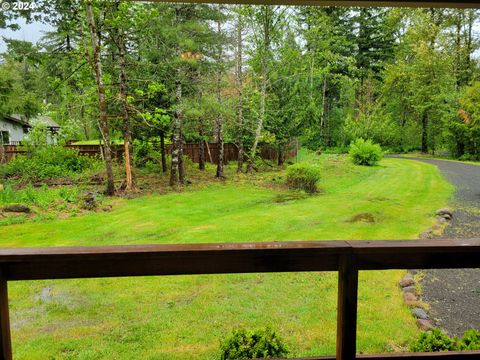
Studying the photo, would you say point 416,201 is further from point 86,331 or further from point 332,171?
point 86,331

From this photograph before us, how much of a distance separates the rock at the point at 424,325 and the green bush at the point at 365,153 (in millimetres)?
9570

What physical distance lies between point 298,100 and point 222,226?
739 centimetres

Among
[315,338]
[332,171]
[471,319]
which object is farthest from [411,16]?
[315,338]

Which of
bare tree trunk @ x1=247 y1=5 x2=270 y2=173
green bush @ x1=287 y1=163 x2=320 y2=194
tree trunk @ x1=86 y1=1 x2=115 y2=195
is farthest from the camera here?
bare tree trunk @ x1=247 y1=5 x2=270 y2=173

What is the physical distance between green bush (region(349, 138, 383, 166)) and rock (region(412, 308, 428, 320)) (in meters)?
9.33

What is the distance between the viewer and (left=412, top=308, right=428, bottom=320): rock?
3.51m

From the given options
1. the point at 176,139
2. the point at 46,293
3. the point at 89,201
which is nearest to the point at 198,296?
the point at 46,293

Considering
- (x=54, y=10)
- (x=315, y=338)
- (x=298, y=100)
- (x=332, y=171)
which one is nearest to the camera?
(x=315, y=338)

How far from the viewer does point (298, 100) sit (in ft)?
41.9

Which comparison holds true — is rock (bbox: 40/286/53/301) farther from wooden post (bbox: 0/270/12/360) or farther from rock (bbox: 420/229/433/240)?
rock (bbox: 420/229/433/240)

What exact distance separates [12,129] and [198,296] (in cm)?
1129

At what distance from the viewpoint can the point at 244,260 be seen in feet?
3.42

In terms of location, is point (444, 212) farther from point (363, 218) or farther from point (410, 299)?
point (410, 299)

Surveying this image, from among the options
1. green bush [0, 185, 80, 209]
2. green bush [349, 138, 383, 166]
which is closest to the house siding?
green bush [0, 185, 80, 209]
